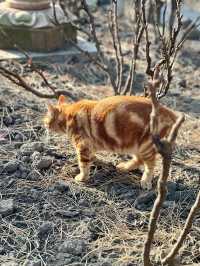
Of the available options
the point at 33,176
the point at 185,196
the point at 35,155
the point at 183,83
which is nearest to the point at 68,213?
the point at 33,176

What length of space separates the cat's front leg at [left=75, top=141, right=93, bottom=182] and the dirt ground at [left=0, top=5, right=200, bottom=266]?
72 mm

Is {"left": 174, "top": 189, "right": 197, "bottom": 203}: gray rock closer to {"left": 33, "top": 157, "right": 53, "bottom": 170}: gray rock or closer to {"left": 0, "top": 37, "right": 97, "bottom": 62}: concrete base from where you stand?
{"left": 33, "top": 157, "right": 53, "bottom": 170}: gray rock

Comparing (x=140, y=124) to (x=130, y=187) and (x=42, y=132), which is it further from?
(x=42, y=132)

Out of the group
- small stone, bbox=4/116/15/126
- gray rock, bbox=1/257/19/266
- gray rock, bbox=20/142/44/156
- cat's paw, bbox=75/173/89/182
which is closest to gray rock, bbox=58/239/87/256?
gray rock, bbox=1/257/19/266

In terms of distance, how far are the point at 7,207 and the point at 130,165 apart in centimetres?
97

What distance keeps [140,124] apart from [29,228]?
97cm

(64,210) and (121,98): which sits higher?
(121,98)

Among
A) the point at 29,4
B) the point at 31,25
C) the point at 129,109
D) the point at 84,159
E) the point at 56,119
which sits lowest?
the point at 84,159

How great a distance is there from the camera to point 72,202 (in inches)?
140

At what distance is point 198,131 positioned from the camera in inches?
186

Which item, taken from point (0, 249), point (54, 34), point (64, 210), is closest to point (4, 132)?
point (64, 210)

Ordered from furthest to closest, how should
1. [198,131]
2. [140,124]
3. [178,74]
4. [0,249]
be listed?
[178,74], [198,131], [140,124], [0,249]

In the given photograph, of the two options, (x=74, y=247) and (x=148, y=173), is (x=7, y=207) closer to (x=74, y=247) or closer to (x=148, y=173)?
(x=74, y=247)

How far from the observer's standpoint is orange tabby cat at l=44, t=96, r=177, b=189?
3.45 m
